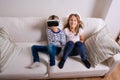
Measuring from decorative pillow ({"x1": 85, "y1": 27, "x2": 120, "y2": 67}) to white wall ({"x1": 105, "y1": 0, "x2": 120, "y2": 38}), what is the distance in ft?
1.41

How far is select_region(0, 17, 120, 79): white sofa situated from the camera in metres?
1.53

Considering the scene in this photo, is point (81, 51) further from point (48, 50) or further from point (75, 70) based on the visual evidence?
point (48, 50)

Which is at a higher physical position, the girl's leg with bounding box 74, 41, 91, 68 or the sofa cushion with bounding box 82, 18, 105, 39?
the sofa cushion with bounding box 82, 18, 105, 39

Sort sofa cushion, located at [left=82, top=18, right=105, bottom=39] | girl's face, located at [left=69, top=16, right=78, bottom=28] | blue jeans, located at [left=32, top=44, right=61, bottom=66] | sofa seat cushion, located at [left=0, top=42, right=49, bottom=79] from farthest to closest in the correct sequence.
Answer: sofa cushion, located at [left=82, top=18, right=105, bottom=39] → girl's face, located at [left=69, top=16, right=78, bottom=28] → blue jeans, located at [left=32, top=44, right=61, bottom=66] → sofa seat cushion, located at [left=0, top=42, right=49, bottom=79]

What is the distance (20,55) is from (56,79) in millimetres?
572

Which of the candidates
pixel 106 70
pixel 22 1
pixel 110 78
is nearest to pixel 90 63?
pixel 106 70

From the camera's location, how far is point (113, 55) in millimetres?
1564

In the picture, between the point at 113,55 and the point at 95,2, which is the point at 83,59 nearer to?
the point at 113,55

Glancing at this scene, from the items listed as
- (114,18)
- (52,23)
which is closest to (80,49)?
(52,23)

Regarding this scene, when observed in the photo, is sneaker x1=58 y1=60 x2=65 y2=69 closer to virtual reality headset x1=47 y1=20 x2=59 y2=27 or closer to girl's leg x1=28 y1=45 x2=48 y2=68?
girl's leg x1=28 y1=45 x2=48 y2=68

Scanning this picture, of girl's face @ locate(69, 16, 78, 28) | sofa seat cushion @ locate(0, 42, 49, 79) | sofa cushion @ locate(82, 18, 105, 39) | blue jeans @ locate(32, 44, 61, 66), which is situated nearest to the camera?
sofa seat cushion @ locate(0, 42, 49, 79)

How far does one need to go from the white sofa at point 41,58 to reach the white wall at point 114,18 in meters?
0.25

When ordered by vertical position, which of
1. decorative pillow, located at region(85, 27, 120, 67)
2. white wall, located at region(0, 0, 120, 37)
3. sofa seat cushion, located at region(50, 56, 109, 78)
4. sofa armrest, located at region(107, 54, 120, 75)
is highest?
white wall, located at region(0, 0, 120, 37)

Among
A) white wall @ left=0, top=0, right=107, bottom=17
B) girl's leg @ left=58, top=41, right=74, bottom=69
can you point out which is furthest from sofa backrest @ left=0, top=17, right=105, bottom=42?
girl's leg @ left=58, top=41, right=74, bottom=69
